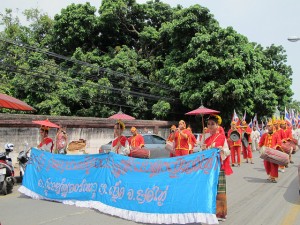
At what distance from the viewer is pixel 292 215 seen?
22.0ft

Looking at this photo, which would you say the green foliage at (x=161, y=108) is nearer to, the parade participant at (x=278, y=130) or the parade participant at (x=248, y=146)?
the parade participant at (x=248, y=146)

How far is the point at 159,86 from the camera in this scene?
26.3 metres

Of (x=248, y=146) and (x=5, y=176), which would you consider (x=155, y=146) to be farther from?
(x=5, y=176)

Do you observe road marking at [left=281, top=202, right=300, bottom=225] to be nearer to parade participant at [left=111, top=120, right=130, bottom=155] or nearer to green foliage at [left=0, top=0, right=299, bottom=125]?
parade participant at [left=111, top=120, right=130, bottom=155]

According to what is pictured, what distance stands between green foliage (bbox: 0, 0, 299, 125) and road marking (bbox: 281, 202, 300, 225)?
16.1 meters

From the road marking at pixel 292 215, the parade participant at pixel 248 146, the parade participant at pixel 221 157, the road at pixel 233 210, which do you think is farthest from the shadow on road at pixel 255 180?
the parade participant at pixel 248 146

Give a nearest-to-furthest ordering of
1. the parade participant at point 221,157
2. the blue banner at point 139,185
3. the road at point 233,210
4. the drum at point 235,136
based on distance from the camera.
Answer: the blue banner at point 139,185 < the parade participant at point 221,157 < the road at point 233,210 < the drum at point 235,136

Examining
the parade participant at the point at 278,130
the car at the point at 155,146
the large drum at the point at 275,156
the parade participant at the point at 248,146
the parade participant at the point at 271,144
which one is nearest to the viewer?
the large drum at the point at 275,156

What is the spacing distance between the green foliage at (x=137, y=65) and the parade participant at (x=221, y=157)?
53.5 feet

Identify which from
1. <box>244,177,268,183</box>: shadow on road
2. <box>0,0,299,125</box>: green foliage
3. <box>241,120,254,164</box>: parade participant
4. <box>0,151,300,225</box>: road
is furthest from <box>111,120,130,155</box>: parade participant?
<box>0,0,299,125</box>: green foliage

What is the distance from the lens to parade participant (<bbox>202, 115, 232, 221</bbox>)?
240 inches

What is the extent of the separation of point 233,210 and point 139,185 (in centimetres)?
199

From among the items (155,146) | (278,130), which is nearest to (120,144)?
(278,130)

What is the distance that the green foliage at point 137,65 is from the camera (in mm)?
23531
